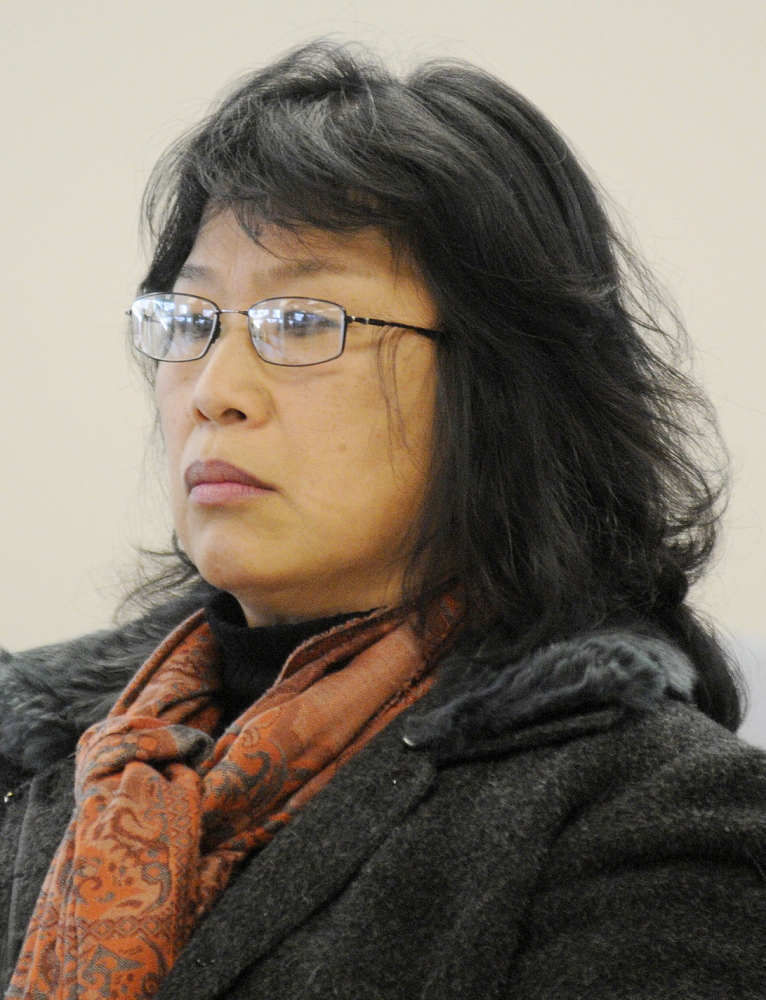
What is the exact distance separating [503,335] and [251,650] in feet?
1.44

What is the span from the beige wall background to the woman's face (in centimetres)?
116

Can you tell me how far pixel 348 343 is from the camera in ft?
4.20

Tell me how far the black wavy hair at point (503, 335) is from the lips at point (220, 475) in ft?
0.61

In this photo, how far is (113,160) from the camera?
8.81ft

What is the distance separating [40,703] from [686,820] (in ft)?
2.67

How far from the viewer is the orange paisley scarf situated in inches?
42.8

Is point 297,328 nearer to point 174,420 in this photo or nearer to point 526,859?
point 174,420

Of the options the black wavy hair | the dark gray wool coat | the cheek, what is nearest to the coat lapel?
the dark gray wool coat

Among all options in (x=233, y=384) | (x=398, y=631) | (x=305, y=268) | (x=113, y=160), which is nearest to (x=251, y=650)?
(x=398, y=631)

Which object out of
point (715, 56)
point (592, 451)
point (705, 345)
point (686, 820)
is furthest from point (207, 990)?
point (715, 56)

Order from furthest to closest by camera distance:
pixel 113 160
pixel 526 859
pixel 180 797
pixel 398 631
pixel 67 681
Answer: pixel 113 160, pixel 67 681, pixel 398 631, pixel 180 797, pixel 526 859

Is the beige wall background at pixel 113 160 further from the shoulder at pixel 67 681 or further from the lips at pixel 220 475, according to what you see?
the lips at pixel 220 475

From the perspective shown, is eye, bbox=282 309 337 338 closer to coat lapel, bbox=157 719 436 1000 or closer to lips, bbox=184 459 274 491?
lips, bbox=184 459 274 491

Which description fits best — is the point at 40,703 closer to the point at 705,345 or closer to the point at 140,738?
the point at 140,738
